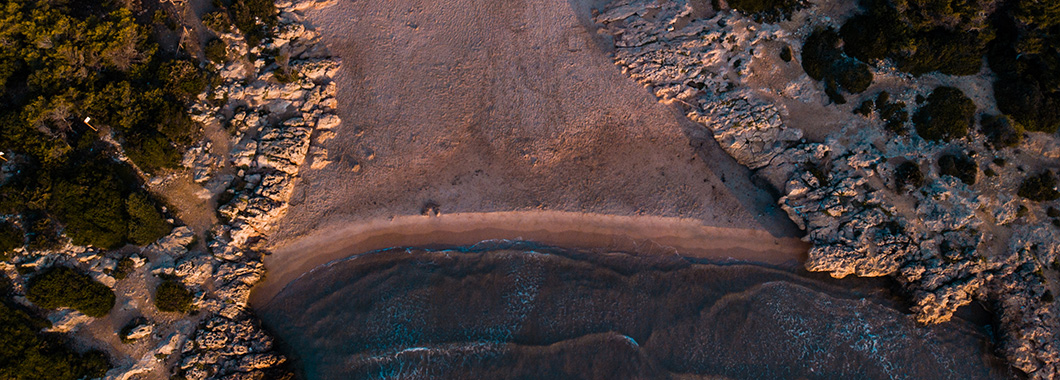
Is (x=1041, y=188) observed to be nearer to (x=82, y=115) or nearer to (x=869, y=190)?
(x=869, y=190)

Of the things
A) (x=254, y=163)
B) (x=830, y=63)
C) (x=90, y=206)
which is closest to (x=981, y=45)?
(x=830, y=63)

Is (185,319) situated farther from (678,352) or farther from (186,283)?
(678,352)

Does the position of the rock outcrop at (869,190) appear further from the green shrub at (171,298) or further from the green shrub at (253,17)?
the green shrub at (171,298)

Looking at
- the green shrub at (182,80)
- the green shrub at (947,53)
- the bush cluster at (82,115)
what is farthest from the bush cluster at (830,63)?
the bush cluster at (82,115)

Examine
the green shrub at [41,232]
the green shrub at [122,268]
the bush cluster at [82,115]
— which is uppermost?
the bush cluster at [82,115]

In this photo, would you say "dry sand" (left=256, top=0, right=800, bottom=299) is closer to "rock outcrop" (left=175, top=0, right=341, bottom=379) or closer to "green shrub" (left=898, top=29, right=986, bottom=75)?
"rock outcrop" (left=175, top=0, right=341, bottom=379)

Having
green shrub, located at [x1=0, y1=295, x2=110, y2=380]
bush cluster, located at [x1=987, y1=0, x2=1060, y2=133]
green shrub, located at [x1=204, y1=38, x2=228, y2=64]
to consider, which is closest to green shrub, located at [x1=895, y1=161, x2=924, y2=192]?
bush cluster, located at [x1=987, y1=0, x2=1060, y2=133]
